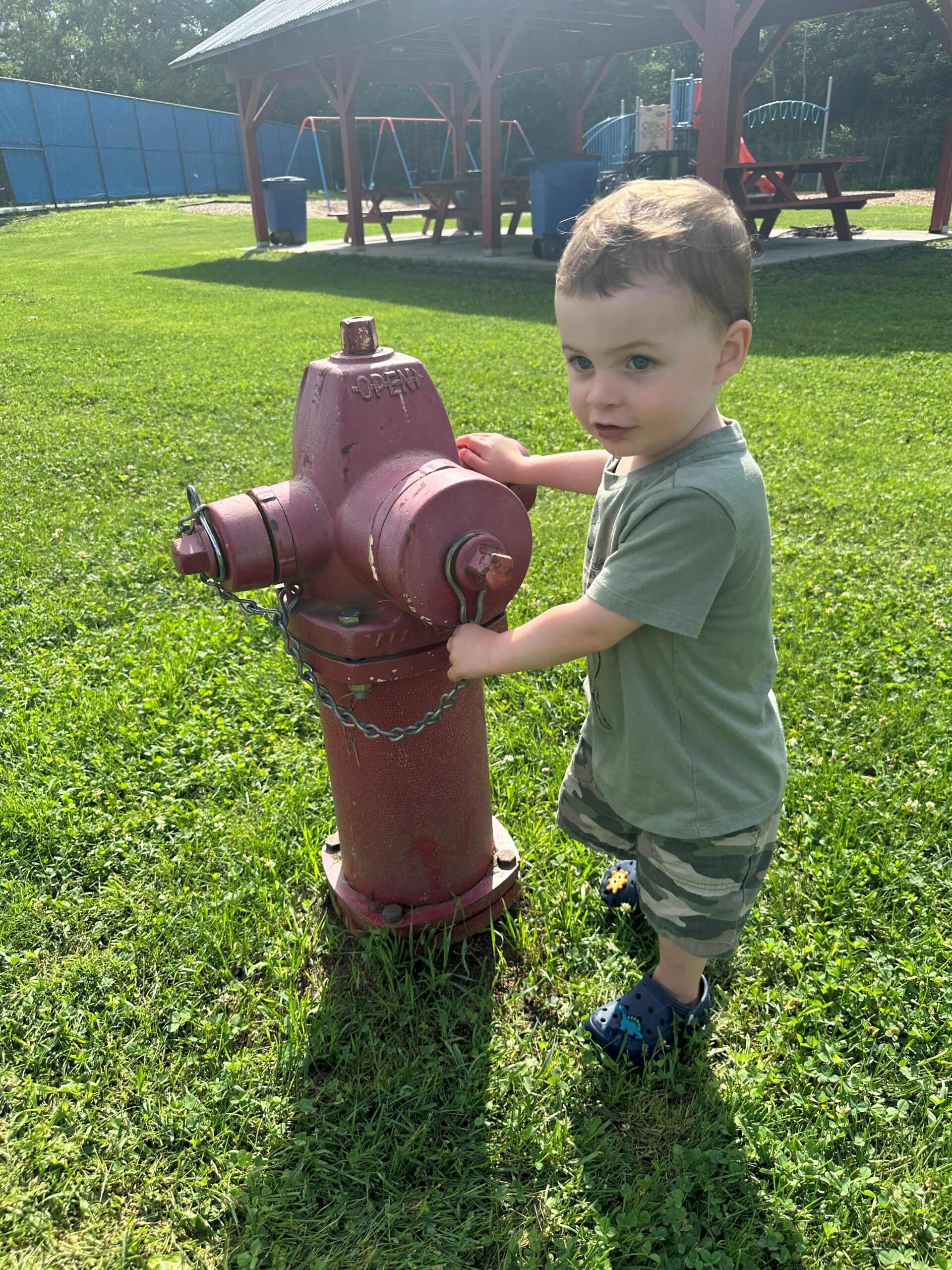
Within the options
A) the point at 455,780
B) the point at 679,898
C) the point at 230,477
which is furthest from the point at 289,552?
the point at 230,477

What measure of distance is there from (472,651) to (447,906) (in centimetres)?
73

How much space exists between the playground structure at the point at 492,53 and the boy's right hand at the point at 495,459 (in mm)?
10480

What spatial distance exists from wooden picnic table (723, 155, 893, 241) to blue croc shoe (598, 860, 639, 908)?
1120 centimetres

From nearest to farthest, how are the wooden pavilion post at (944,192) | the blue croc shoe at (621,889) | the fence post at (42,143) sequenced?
the blue croc shoe at (621,889), the wooden pavilion post at (944,192), the fence post at (42,143)

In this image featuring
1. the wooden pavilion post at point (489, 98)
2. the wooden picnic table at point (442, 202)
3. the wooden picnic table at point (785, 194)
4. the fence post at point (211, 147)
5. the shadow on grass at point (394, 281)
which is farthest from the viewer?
the fence post at point (211, 147)

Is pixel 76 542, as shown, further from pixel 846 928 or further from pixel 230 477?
pixel 846 928

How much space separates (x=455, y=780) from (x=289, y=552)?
1.95 ft

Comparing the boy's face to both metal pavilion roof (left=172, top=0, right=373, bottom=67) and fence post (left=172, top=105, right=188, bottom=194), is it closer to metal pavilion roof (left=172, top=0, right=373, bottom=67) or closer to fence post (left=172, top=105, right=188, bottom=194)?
metal pavilion roof (left=172, top=0, right=373, bottom=67)

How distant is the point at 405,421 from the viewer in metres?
1.61

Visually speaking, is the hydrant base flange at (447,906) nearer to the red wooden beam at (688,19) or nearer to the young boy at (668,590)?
the young boy at (668,590)

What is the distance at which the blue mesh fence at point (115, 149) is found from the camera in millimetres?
30453

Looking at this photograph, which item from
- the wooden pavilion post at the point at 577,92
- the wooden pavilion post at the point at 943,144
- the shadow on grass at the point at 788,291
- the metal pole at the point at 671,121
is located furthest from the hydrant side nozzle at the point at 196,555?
the metal pole at the point at 671,121

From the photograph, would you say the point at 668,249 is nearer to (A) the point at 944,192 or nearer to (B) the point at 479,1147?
(B) the point at 479,1147

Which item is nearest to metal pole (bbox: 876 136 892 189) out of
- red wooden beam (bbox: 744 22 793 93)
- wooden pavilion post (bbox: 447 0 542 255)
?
red wooden beam (bbox: 744 22 793 93)
